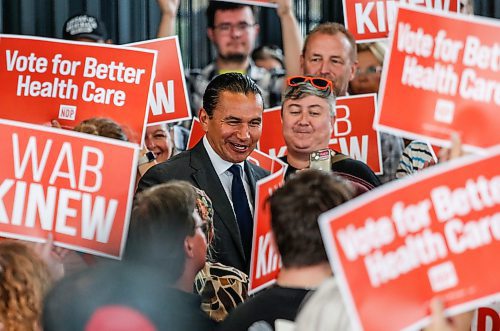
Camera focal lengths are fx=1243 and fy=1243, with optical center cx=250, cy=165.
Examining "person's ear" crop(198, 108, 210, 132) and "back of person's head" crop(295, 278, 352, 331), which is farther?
"person's ear" crop(198, 108, 210, 132)

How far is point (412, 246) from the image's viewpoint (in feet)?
8.70

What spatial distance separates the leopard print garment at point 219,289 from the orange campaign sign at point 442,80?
0.87 meters

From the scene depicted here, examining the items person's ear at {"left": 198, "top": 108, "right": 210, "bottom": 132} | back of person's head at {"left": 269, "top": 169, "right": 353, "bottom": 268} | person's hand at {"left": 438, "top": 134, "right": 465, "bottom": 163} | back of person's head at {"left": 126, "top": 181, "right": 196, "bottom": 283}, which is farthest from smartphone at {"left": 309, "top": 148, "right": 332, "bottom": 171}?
back of person's head at {"left": 269, "top": 169, "right": 353, "bottom": 268}

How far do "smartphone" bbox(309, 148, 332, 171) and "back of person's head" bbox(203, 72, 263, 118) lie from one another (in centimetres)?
36

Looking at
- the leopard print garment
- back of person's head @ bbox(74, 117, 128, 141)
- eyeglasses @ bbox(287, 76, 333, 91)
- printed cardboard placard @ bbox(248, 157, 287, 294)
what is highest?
eyeglasses @ bbox(287, 76, 333, 91)

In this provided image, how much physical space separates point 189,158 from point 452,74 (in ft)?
4.86

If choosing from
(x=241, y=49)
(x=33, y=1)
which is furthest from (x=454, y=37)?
(x=33, y=1)

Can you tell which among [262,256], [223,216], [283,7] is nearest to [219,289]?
[262,256]

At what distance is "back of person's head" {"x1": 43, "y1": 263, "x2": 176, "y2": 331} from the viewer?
2.74m

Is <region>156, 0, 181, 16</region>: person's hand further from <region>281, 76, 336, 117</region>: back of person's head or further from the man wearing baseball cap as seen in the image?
<region>281, 76, 336, 117</region>: back of person's head

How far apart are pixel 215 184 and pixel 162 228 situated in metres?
1.25

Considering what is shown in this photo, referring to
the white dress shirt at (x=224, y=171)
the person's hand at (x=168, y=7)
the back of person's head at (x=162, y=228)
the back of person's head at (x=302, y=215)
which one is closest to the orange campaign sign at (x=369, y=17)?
the person's hand at (x=168, y=7)

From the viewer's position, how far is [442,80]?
3305mm

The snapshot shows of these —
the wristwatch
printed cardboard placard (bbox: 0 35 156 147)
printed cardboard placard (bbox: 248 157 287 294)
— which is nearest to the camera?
printed cardboard placard (bbox: 248 157 287 294)
